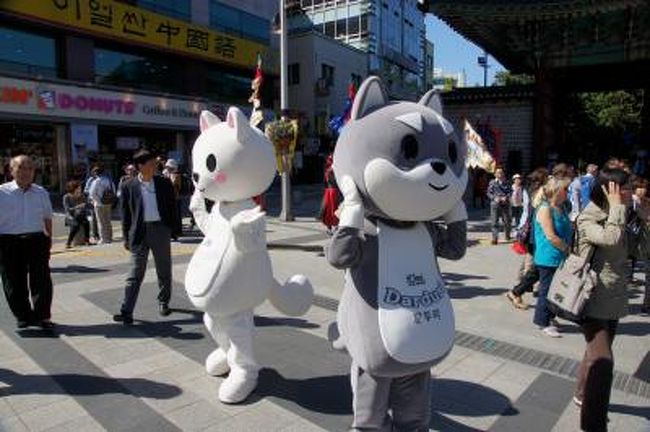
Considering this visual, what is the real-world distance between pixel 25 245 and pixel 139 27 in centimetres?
2063

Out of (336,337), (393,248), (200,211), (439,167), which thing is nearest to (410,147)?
(439,167)

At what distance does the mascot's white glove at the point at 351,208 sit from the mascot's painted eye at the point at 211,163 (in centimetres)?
146

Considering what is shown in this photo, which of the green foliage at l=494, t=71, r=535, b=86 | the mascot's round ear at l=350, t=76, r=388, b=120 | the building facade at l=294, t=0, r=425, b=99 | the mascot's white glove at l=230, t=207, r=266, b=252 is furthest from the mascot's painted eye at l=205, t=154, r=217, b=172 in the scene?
the green foliage at l=494, t=71, r=535, b=86

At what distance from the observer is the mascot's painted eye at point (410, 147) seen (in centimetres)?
305

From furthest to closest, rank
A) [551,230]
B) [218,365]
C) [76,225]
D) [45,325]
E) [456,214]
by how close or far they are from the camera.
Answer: [76,225]
[45,325]
[551,230]
[218,365]
[456,214]

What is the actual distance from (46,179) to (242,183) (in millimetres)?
20810

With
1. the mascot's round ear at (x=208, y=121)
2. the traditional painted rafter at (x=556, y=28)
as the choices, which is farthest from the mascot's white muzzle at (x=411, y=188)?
the traditional painted rafter at (x=556, y=28)

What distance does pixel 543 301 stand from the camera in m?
5.95

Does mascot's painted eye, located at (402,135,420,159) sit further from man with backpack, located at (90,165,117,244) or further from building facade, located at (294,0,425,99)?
building facade, located at (294,0,425,99)

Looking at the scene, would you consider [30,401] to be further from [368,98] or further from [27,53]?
[27,53]

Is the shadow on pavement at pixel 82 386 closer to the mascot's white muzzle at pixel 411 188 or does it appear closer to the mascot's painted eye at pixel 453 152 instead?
the mascot's white muzzle at pixel 411 188

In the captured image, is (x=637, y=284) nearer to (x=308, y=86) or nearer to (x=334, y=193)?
(x=334, y=193)

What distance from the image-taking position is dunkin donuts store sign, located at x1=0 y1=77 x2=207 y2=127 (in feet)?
64.8

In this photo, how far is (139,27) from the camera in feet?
78.7
